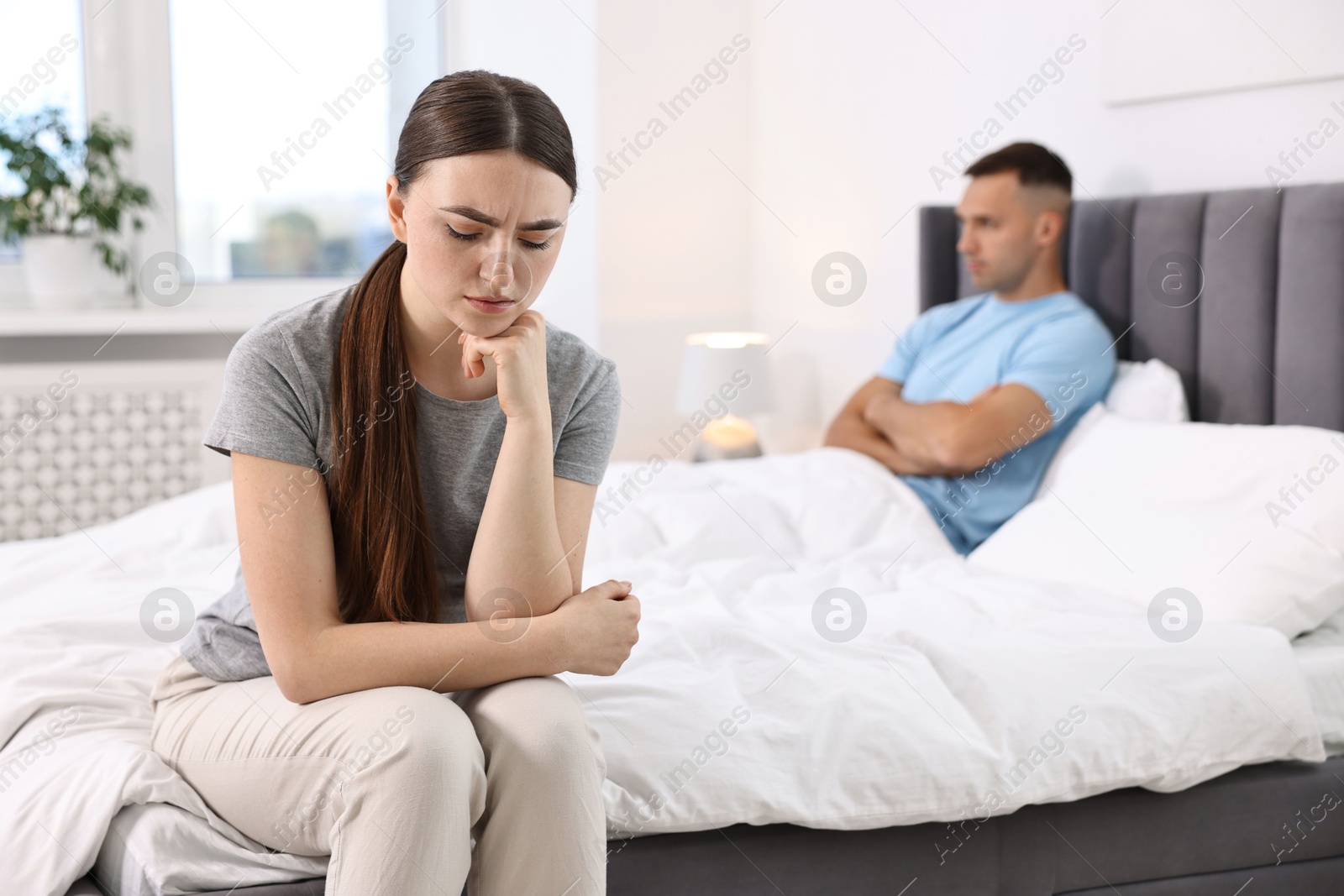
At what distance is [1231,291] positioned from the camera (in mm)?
2002

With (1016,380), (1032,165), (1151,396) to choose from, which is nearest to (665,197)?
(1032,165)

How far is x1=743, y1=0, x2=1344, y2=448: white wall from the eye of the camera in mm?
2094

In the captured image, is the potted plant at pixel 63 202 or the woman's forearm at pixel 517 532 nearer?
the woman's forearm at pixel 517 532

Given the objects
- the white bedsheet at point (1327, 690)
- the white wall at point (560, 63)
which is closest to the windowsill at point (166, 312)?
the white wall at point (560, 63)

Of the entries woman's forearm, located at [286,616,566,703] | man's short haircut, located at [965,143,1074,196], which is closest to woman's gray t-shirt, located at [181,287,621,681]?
woman's forearm, located at [286,616,566,703]

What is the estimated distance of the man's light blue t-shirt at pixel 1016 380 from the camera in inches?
84.4

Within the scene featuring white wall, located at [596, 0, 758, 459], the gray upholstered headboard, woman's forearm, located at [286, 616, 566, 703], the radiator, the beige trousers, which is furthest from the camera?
white wall, located at [596, 0, 758, 459]

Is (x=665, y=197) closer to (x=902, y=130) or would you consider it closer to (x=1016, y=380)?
(x=902, y=130)

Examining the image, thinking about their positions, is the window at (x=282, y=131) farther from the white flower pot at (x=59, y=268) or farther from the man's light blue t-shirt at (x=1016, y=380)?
the man's light blue t-shirt at (x=1016, y=380)

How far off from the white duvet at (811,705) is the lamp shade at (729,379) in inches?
53.9

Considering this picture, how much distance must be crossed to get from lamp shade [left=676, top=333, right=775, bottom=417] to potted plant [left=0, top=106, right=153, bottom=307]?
1528mm

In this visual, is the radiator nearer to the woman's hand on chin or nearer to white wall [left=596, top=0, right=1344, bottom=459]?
white wall [left=596, top=0, right=1344, bottom=459]

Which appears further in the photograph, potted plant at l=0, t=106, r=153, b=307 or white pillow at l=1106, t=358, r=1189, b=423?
potted plant at l=0, t=106, r=153, b=307

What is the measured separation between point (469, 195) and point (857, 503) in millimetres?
1212
